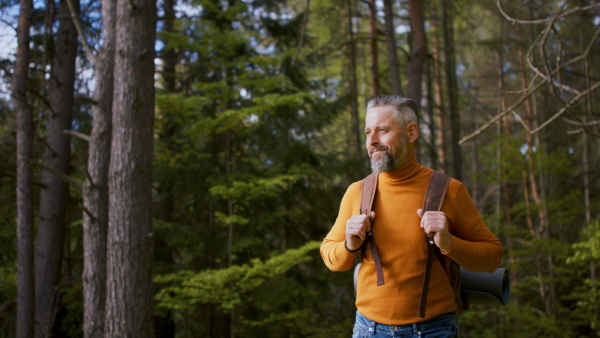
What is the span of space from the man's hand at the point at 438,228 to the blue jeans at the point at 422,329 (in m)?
0.35

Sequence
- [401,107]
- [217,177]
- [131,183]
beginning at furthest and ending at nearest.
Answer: [217,177]
[131,183]
[401,107]

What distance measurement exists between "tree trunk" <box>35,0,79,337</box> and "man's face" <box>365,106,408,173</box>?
821 cm

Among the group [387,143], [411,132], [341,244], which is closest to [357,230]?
[341,244]

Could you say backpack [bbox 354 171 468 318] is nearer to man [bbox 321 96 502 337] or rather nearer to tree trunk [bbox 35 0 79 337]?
man [bbox 321 96 502 337]

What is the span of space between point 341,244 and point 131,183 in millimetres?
3678

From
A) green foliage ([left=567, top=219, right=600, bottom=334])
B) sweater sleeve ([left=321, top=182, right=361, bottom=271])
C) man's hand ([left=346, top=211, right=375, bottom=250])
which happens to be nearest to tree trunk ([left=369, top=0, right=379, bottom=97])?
green foliage ([left=567, top=219, right=600, bottom=334])

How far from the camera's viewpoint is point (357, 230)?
6.56 feet

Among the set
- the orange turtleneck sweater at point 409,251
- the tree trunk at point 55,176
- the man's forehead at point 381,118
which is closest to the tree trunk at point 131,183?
the orange turtleneck sweater at point 409,251

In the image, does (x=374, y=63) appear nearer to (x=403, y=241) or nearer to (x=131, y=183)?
(x=131, y=183)

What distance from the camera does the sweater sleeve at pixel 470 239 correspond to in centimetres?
196

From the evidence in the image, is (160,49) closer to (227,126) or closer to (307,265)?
(227,126)

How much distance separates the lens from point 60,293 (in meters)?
8.78

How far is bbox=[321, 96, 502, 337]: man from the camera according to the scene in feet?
6.65

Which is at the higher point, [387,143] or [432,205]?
[387,143]
